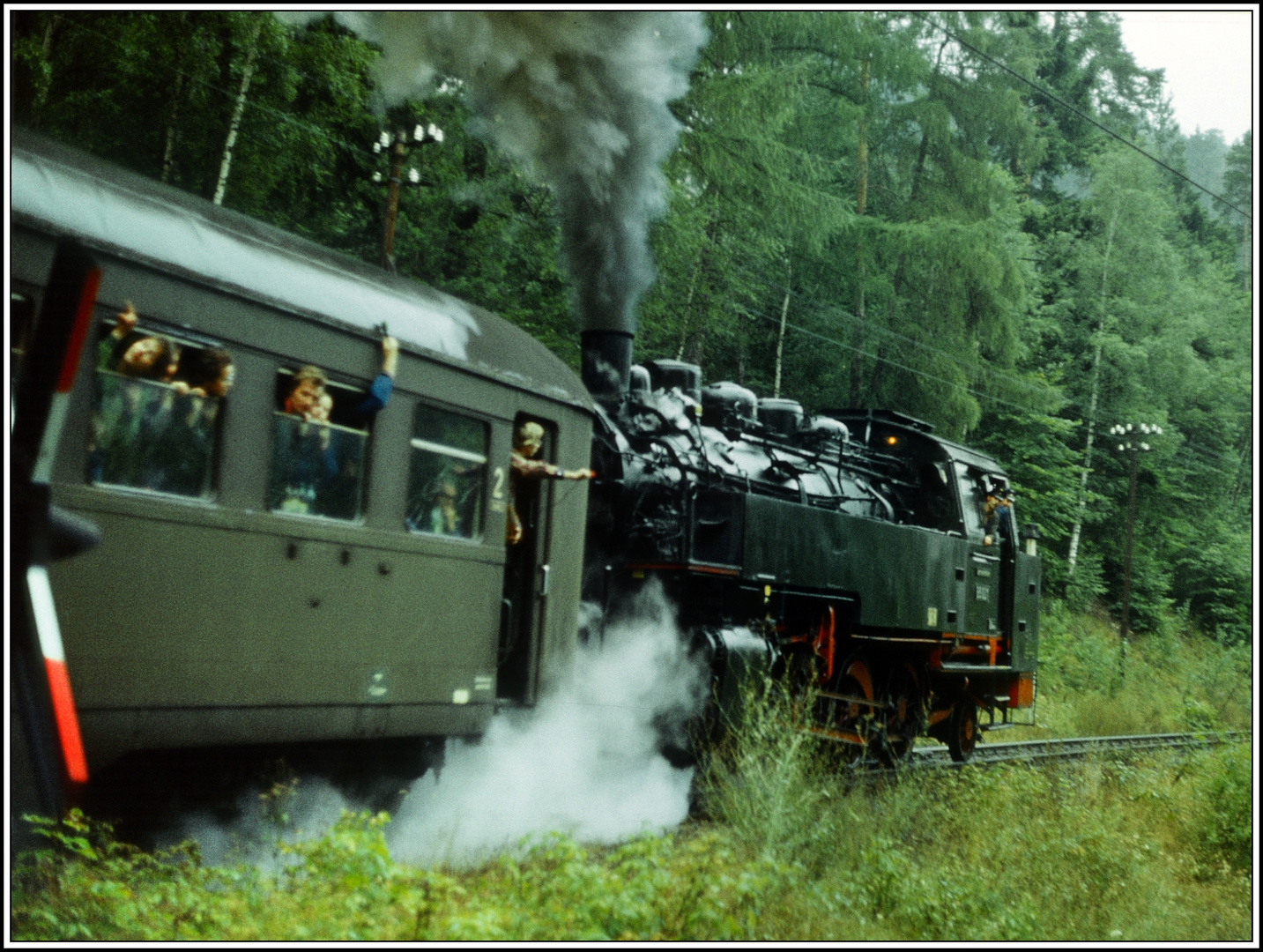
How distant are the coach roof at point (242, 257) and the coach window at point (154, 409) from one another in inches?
11.6

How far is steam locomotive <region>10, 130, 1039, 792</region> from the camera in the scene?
12.9 ft

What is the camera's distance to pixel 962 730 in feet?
38.2

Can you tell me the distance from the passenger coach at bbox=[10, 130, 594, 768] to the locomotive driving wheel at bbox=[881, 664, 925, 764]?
4.99 m

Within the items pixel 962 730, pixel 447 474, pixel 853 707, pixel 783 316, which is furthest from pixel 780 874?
pixel 783 316

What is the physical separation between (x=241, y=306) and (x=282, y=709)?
1558 millimetres

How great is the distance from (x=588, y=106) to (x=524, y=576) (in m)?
3.14

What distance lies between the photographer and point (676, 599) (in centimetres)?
730

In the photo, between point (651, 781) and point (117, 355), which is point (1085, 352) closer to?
point (651, 781)

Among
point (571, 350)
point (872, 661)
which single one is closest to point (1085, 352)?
Result: point (571, 350)

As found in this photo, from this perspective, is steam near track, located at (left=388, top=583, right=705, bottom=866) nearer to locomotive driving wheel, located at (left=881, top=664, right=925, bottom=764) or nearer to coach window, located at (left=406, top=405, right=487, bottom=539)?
coach window, located at (left=406, top=405, right=487, bottom=539)

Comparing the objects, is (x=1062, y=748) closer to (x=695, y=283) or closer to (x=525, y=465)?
(x=525, y=465)

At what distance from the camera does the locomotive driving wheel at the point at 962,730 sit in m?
11.3

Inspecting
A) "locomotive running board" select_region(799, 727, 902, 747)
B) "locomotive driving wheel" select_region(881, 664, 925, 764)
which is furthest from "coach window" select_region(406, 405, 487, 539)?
"locomotive driving wheel" select_region(881, 664, 925, 764)

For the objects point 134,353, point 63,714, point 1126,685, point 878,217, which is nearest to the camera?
point 63,714
